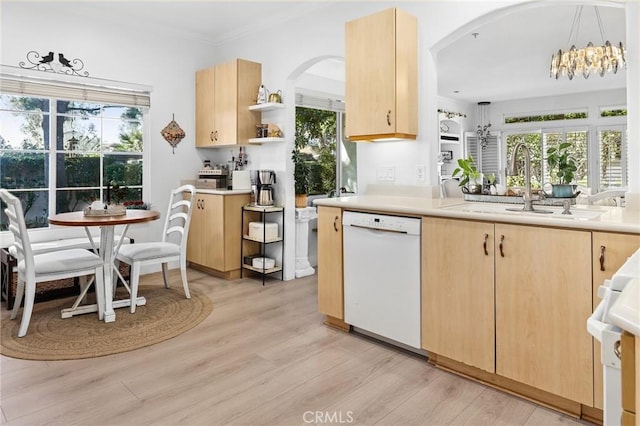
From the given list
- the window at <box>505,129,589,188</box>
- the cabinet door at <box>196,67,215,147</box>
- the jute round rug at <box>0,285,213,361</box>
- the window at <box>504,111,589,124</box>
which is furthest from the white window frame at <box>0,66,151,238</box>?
the window at <box>504,111,589,124</box>

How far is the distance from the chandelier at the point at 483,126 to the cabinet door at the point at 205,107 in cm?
674

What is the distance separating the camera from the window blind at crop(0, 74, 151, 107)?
382 centimetres

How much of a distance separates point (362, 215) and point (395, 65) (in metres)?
1.06

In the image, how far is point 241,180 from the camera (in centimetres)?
459

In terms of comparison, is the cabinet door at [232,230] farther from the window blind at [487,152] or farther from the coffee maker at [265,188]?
the window blind at [487,152]

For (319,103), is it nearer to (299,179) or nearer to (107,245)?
(299,179)

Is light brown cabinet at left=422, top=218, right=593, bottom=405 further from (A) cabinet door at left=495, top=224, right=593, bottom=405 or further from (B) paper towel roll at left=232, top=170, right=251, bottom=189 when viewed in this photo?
(B) paper towel roll at left=232, top=170, right=251, bottom=189

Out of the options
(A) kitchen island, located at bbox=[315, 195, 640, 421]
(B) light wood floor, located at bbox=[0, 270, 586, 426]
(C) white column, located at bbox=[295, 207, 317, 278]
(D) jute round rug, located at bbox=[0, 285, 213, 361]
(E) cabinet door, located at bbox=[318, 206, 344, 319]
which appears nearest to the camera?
(A) kitchen island, located at bbox=[315, 195, 640, 421]

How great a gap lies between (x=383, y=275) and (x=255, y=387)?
1.02 meters

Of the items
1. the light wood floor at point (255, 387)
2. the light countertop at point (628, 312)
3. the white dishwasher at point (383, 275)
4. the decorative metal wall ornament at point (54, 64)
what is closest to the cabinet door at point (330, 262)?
the white dishwasher at point (383, 275)

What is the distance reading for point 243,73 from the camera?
4.47 m

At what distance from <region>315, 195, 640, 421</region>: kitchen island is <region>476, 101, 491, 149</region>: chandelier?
7.38m

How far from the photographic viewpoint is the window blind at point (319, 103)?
5080 millimetres

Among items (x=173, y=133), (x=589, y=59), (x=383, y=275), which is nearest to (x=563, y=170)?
(x=383, y=275)
